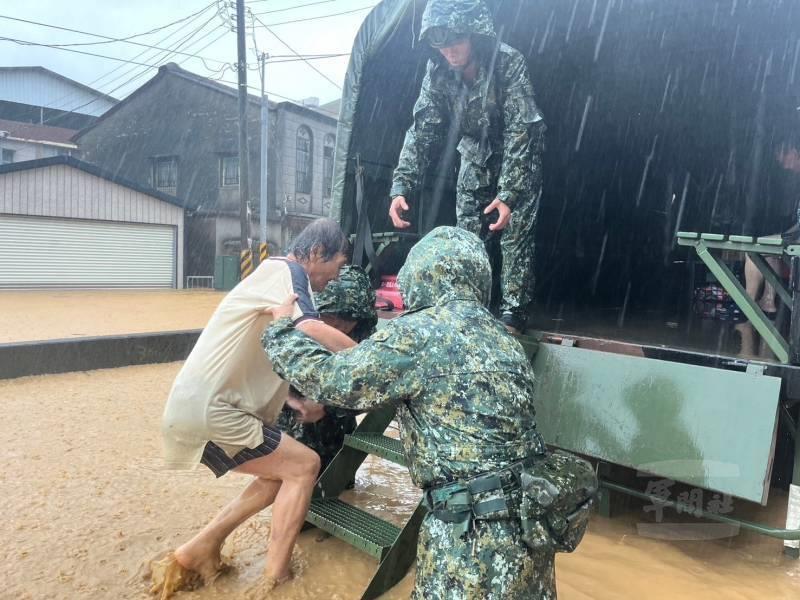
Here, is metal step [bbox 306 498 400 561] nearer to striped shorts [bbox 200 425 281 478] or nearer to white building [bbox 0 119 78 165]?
striped shorts [bbox 200 425 281 478]

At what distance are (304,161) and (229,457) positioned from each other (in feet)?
70.6

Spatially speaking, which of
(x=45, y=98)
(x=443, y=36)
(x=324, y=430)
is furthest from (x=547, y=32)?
(x=45, y=98)

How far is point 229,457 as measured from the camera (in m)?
2.54

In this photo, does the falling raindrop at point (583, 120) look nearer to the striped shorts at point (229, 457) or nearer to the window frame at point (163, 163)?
the striped shorts at point (229, 457)

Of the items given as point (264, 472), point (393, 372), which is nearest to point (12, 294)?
point (264, 472)

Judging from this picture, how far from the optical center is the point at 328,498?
319 centimetres

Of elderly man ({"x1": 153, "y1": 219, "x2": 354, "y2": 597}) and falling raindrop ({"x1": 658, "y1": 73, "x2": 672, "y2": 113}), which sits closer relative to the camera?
elderly man ({"x1": 153, "y1": 219, "x2": 354, "y2": 597})

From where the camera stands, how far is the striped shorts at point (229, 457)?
2.53 metres

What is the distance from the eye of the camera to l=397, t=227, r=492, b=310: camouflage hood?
189 cm

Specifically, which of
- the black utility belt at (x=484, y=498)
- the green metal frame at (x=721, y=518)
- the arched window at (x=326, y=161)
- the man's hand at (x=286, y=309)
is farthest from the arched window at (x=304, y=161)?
the black utility belt at (x=484, y=498)

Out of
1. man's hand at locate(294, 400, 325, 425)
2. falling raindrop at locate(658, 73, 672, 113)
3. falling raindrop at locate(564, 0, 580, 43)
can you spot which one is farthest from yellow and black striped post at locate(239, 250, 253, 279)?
man's hand at locate(294, 400, 325, 425)

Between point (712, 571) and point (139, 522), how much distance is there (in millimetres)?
2837

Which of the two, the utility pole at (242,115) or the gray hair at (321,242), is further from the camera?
the utility pole at (242,115)

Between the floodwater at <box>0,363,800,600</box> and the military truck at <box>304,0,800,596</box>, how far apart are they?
0.89 feet
